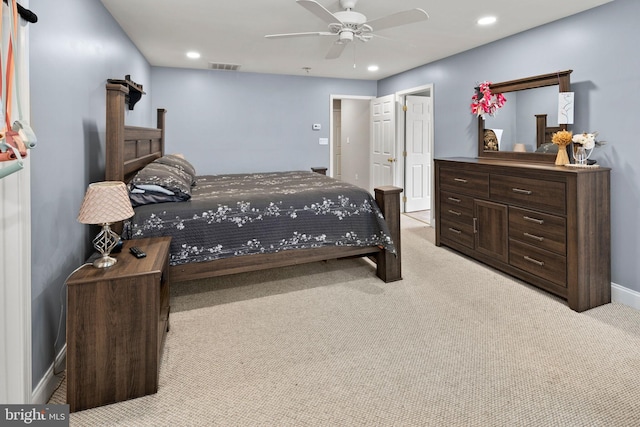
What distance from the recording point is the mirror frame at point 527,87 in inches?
128

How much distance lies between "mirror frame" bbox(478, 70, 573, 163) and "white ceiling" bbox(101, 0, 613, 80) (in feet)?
1.63

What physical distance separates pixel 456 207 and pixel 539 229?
106 centimetres

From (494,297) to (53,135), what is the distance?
3143 mm

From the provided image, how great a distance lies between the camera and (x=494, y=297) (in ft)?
9.72

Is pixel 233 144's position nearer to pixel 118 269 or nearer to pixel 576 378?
pixel 118 269

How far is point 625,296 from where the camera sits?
2.87 m

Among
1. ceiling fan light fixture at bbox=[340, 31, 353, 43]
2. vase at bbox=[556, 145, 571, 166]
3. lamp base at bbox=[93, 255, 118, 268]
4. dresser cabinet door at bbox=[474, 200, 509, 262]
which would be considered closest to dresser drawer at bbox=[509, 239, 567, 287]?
dresser cabinet door at bbox=[474, 200, 509, 262]

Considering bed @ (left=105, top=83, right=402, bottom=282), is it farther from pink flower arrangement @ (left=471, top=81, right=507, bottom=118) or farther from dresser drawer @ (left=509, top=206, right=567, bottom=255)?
pink flower arrangement @ (left=471, top=81, right=507, bottom=118)

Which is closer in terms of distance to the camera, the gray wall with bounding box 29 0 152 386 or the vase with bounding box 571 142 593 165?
the gray wall with bounding box 29 0 152 386

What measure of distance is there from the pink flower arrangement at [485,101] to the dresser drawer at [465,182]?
0.81m

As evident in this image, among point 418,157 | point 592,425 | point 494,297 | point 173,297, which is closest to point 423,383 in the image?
point 592,425

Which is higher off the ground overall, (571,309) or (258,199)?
(258,199)

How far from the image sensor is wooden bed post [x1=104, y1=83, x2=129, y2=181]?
8.10ft

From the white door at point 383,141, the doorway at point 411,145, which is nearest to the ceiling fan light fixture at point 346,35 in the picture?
the doorway at point 411,145
